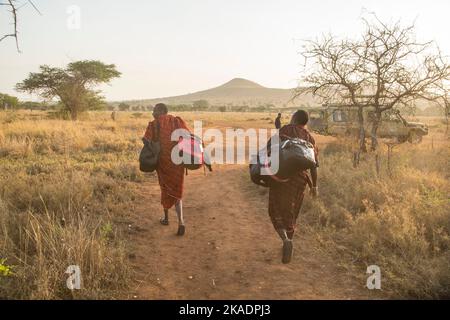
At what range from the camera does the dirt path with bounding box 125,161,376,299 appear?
4.21 meters

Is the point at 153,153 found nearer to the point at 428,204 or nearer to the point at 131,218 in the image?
the point at 131,218

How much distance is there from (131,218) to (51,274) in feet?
8.64

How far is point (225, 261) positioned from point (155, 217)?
2085 mm

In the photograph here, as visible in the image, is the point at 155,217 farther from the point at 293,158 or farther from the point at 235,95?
the point at 235,95

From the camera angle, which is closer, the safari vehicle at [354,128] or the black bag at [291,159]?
the black bag at [291,159]

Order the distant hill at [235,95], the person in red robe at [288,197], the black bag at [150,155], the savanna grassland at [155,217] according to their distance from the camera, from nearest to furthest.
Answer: the savanna grassland at [155,217] < the person in red robe at [288,197] < the black bag at [150,155] < the distant hill at [235,95]

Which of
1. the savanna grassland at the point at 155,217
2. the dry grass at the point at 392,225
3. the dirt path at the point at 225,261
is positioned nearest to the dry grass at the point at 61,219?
the savanna grassland at the point at 155,217

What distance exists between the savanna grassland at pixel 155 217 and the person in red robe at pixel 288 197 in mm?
442

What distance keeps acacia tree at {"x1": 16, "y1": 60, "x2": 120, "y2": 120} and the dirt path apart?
2451 centimetres

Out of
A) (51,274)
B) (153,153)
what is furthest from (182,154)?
(51,274)

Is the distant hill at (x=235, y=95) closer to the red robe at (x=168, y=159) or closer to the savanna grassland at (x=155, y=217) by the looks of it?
the savanna grassland at (x=155, y=217)

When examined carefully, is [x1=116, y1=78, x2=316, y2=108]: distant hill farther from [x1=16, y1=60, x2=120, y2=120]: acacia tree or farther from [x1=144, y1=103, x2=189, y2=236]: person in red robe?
[x1=144, y1=103, x2=189, y2=236]: person in red robe

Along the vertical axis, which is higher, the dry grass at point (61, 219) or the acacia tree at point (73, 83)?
the acacia tree at point (73, 83)

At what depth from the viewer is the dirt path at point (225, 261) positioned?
4211 millimetres
